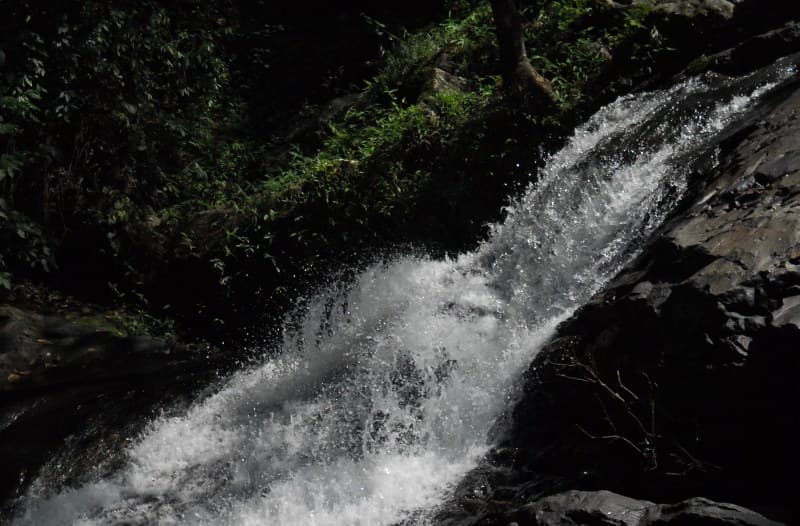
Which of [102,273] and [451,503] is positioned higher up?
[102,273]

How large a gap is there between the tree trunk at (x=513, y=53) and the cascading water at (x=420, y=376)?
105 cm

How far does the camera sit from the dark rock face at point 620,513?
263 cm

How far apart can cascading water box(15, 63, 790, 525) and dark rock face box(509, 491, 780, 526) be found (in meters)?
1.02

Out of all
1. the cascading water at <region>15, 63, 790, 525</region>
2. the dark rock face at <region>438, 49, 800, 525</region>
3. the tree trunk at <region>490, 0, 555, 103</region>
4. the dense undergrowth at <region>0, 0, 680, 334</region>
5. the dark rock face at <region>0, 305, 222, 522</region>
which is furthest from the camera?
the tree trunk at <region>490, 0, 555, 103</region>

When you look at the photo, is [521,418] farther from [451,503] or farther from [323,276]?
[323,276]

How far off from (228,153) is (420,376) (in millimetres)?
5589

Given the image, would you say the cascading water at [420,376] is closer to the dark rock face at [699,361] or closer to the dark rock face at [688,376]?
the dark rock face at [688,376]

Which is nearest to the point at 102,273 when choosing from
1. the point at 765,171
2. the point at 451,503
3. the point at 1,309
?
the point at 1,309

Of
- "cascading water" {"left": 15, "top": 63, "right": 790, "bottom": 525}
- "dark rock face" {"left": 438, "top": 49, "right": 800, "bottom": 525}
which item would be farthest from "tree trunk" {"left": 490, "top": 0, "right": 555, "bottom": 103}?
"dark rock face" {"left": 438, "top": 49, "right": 800, "bottom": 525}

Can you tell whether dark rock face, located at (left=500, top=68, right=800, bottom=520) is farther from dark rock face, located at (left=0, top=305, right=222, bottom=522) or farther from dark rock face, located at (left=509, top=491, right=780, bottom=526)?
dark rock face, located at (left=0, top=305, right=222, bottom=522)

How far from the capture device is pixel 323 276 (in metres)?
7.29

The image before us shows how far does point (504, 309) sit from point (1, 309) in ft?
16.4

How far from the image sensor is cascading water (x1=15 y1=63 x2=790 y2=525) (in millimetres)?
4523

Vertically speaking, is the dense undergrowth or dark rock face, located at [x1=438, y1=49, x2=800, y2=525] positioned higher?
the dense undergrowth
